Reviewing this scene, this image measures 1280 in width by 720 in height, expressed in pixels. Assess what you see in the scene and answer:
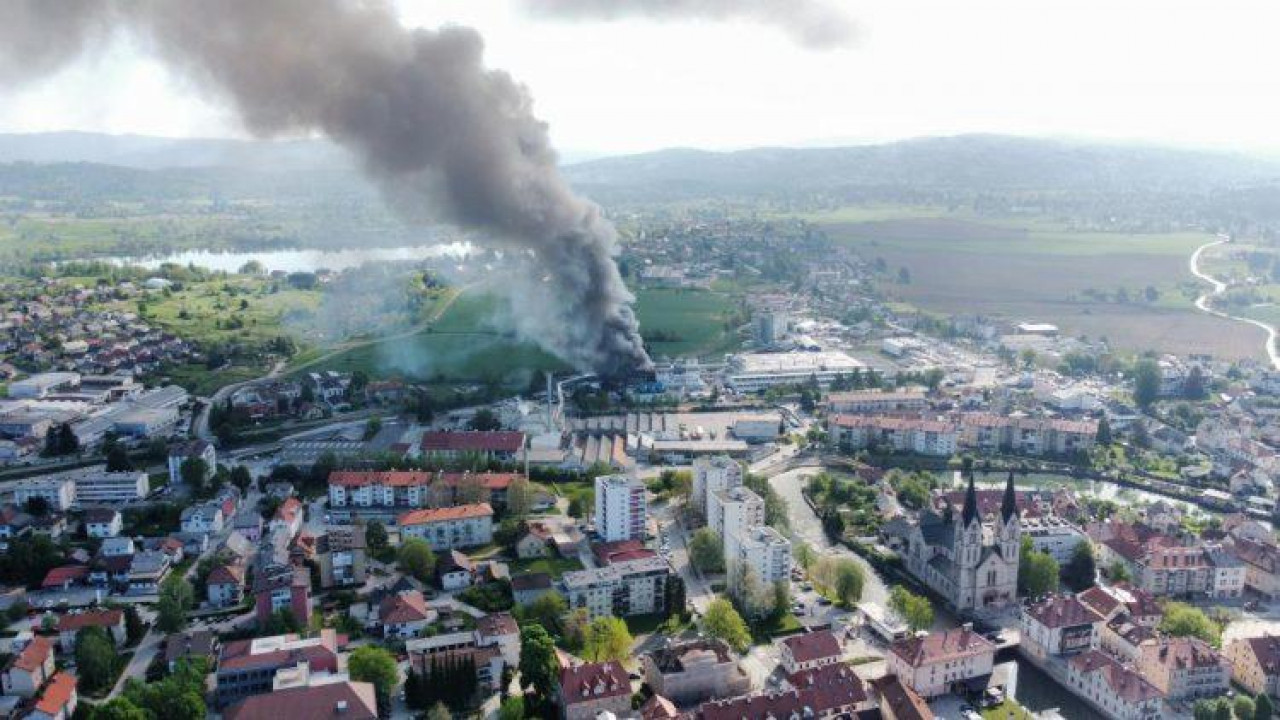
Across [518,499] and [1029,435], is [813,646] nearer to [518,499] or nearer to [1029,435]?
[518,499]

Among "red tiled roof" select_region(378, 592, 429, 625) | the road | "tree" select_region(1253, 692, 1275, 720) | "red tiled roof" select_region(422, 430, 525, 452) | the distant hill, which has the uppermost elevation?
the distant hill

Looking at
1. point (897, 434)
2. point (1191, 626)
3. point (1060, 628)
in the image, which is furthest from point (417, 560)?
point (897, 434)

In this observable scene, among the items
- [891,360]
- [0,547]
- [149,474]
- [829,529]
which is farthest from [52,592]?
[891,360]

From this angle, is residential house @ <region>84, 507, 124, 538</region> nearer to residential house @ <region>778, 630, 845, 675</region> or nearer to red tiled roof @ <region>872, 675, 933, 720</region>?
residential house @ <region>778, 630, 845, 675</region>

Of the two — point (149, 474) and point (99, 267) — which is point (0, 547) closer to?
point (149, 474)

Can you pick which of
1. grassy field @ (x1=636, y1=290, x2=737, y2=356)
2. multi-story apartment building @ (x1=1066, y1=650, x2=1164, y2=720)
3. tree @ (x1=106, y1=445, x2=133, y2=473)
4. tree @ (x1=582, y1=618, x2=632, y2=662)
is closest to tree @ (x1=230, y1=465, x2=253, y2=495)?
tree @ (x1=106, y1=445, x2=133, y2=473)

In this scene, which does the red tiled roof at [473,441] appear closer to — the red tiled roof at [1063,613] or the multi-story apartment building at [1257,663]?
the red tiled roof at [1063,613]
